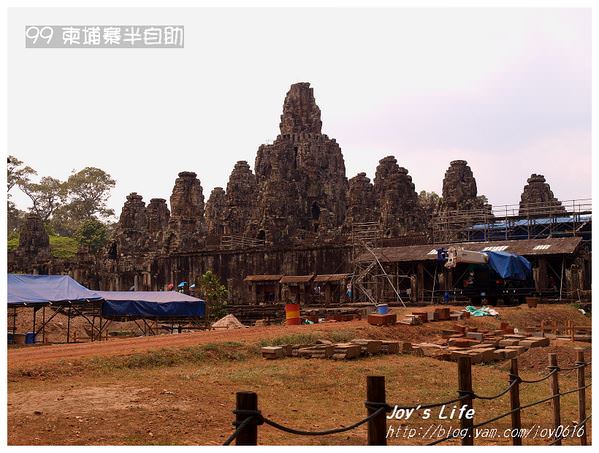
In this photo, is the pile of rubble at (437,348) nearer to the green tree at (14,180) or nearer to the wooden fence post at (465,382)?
the wooden fence post at (465,382)

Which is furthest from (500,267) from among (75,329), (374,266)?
(75,329)

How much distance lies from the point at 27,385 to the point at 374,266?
26.1m

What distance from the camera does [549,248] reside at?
35.6 m

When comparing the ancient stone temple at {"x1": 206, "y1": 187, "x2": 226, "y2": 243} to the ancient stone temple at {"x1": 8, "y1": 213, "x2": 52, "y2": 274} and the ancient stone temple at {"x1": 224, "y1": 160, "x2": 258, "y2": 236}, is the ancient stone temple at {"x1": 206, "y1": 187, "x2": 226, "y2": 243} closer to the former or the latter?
the ancient stone temple at {"x1": 224, "y1": 160, "x2": 258, "y2": 236}

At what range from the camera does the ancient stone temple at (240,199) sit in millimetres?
57344

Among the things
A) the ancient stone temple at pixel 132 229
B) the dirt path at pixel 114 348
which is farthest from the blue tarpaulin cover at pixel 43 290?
the ancient stone temple at pixel 132 229

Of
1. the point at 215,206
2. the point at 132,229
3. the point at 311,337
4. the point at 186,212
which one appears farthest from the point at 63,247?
the point at 311,337

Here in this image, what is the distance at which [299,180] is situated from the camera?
62344mm

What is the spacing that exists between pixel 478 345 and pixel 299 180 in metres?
42.4

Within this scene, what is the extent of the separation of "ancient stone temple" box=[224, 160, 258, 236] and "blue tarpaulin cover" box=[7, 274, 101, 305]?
31173mm

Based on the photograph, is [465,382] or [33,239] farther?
[33,239]

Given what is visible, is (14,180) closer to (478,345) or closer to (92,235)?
(92,235)

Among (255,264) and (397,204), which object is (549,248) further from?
(255,264)

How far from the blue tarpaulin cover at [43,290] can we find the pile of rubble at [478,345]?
36.1 feet
